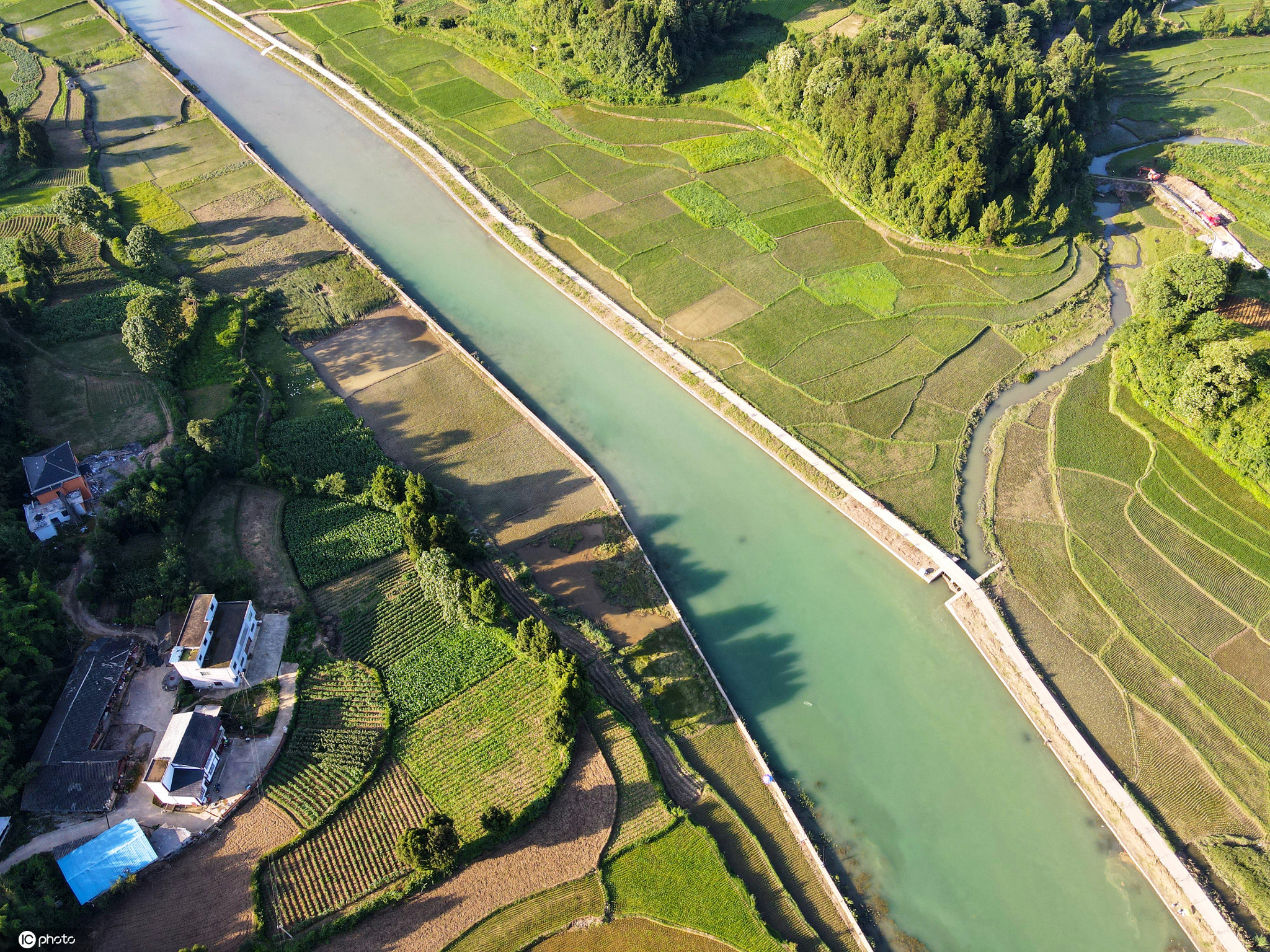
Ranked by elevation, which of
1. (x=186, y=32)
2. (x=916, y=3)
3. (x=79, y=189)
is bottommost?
(x=79, y=189)

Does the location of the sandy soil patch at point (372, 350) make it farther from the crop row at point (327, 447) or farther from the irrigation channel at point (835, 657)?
the crop row at point (327, 447)

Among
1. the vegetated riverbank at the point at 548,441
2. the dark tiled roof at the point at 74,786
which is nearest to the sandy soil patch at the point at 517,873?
the vegetated riverbank at the point at 548,441

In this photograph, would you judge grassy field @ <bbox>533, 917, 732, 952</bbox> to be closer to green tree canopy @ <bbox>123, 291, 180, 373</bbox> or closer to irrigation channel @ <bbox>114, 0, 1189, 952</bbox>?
irrigation channel @ <bbox>114, 0, 1189, 952</bbox>

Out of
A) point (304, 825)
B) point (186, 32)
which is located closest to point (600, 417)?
point (304, 825)

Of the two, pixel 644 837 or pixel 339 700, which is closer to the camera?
pixel 644 837

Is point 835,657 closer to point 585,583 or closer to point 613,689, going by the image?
point 613,689

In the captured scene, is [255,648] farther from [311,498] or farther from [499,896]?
[499,896]
